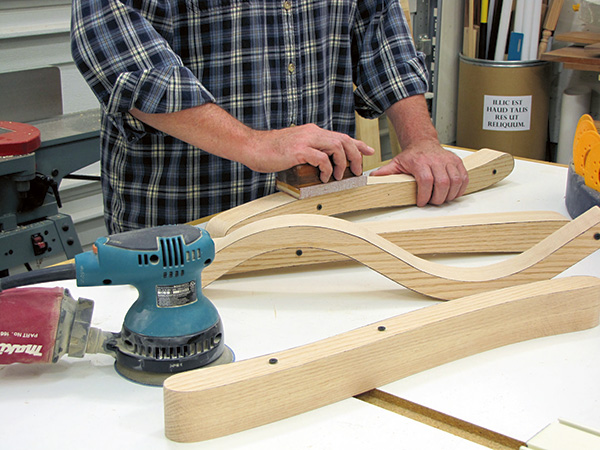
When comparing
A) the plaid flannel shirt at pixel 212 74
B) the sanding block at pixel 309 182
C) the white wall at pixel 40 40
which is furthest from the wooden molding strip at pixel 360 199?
the white wall at pixel 40 40

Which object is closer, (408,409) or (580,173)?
(408,409)

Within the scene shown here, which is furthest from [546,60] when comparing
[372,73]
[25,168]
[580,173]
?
[25,168]

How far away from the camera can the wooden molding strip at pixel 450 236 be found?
1.03 m

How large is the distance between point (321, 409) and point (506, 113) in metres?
2.13

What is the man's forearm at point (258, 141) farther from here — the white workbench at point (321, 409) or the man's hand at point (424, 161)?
the white workbench at point (321, 409)

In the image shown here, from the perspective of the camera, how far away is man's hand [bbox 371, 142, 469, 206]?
129 centimetres

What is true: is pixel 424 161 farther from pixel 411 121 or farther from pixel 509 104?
pixel 509 104

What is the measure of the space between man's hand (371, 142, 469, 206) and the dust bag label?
1.28 meters

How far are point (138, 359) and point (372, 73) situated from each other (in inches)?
41.0

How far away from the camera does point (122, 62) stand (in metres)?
1.17

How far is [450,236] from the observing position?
3.51ft

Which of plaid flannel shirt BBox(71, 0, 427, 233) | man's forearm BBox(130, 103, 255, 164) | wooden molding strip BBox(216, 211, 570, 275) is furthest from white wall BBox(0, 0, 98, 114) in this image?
wooden molding strip BBox(216, 211, 570, 275)

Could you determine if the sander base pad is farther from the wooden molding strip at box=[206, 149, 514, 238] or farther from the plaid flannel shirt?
the plaid flannel shirt

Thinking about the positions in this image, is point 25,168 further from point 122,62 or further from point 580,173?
point 580,173
